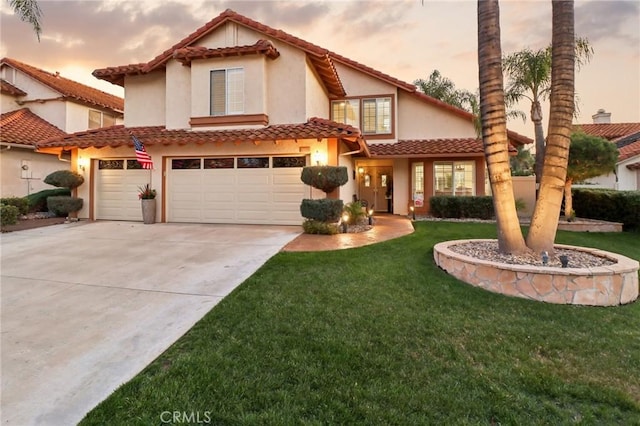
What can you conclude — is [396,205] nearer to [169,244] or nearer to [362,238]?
[362,238]

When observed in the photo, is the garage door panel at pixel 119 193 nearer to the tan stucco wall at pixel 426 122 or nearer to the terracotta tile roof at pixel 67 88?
the terracotta tile roof at pixel 67 88

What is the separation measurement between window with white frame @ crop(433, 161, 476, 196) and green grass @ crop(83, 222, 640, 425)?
405 inches

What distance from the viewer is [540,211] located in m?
5.99

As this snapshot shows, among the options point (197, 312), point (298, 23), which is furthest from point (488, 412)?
point (298, 23)

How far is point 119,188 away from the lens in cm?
1266

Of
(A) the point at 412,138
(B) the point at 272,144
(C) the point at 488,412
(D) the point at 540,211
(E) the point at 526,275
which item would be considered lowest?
(C) the point at 488,412

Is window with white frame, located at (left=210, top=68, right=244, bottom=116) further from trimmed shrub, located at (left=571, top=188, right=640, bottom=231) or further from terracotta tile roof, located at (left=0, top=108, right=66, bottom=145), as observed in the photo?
trimmed shrub, located at (left=571, top=188, right=640, bottom=231)

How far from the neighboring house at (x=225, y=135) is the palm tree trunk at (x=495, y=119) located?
4571 mm

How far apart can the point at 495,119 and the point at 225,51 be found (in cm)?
930

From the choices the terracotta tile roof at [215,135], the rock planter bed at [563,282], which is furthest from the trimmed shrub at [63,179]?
the rock planter bed at [563,282]

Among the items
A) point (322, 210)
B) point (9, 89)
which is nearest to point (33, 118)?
point (9, 89)

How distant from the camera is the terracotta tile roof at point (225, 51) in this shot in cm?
1088

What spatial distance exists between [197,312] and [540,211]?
617cm

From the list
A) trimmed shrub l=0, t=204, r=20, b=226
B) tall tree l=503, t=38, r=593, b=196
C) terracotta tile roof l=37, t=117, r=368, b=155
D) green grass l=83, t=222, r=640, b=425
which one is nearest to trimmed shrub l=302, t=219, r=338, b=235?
terracotta tile roof l=37, t=117, r=368, b=155
